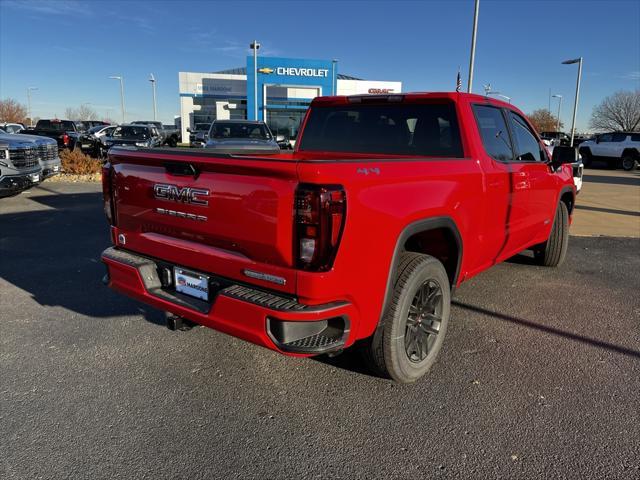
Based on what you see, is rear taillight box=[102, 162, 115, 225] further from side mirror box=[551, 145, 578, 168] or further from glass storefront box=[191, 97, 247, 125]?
glass storefront box=[191, 97, 247, 125]

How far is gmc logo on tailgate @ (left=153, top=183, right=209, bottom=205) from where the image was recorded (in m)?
2.78

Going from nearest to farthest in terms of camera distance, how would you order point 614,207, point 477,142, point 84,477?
point 84,477, point 477,142, point 614,207

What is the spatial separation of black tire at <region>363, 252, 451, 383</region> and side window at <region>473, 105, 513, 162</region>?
133 cm

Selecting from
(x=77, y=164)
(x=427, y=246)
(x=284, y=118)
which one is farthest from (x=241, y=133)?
(x=284, y=118)

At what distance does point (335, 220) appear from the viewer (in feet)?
7.73

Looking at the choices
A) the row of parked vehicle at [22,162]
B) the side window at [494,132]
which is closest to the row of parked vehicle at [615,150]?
the side window at [494,132]

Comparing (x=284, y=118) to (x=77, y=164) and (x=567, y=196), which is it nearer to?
(x=77, y=164)

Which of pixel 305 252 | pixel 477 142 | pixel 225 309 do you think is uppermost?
pixel 477 142

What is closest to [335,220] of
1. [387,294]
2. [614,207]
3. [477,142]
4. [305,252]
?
[305,252]

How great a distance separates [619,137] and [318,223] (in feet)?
87.1

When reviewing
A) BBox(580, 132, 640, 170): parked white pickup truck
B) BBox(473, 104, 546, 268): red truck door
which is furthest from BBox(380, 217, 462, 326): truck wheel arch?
BBox(580, 132, 640, 170): parked white pickup truck

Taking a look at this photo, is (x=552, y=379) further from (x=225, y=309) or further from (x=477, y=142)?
(x=225, y=309)

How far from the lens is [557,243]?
19.4ft

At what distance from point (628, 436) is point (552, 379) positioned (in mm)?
658
